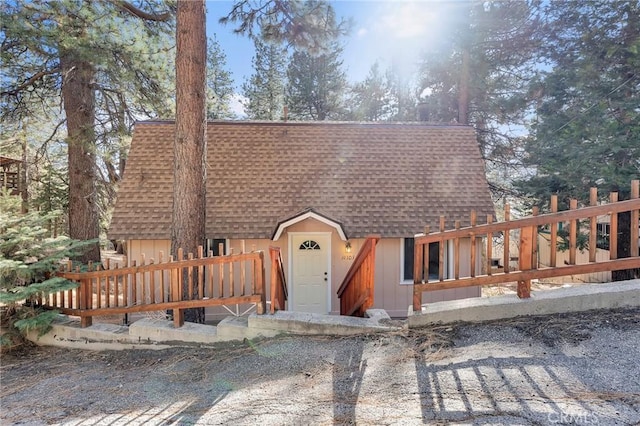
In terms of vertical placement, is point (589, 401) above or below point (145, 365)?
above

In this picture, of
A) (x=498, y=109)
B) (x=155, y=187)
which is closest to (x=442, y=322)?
(x=155, y=187)

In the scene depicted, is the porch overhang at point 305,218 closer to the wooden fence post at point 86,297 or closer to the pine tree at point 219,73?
the wooden fence post at point 86,297

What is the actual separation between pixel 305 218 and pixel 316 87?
16295 millimetres

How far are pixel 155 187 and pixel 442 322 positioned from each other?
7975 millimetres

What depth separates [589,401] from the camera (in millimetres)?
2422

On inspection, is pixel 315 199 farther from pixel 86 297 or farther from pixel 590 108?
pixel 590 108

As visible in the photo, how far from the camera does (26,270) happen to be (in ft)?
15.7

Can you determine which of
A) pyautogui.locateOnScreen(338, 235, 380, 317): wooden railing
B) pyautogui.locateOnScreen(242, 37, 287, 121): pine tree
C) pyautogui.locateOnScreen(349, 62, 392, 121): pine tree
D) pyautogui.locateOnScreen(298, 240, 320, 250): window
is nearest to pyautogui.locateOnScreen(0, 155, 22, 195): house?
pyautogui.locateOnScreen(242, 37, 287, 121): pine tree

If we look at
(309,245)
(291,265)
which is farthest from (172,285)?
(309,245)

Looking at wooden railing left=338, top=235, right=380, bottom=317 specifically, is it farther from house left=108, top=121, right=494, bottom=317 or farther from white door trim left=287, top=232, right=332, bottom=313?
house left=108, top=121, right=494, bottom=317

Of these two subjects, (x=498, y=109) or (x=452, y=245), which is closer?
(x=452, y=245)

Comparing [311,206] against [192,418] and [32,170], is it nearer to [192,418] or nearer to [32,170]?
[192,418]

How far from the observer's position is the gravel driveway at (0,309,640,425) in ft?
8.25

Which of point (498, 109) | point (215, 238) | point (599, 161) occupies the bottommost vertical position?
point (215, 238)
